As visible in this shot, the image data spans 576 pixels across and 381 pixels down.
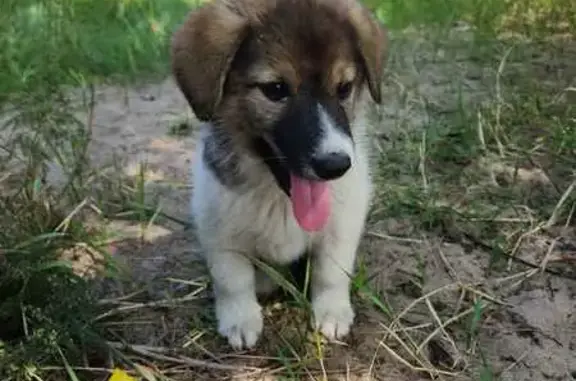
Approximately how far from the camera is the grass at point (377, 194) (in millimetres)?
3602

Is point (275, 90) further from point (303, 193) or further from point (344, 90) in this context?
point (303, 193)

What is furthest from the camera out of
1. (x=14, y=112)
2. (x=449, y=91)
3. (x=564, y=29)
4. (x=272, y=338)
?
(x=564, y=29)

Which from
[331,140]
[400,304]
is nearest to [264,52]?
[331,140]

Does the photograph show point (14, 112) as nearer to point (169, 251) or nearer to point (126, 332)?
point (169, 251)

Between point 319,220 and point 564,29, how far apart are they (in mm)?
3878

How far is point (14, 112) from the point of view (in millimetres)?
5359

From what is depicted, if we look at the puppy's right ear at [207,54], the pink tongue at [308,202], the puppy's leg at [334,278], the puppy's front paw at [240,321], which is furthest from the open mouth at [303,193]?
the puppy's front paw at [240,321]

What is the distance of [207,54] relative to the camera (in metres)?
3.58

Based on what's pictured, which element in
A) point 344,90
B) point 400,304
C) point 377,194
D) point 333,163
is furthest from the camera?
point 377,194

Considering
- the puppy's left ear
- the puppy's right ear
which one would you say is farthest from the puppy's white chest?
the puppy's left ear

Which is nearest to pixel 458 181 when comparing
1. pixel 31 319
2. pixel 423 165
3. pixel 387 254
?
pixel 423 165

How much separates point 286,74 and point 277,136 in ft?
0.69

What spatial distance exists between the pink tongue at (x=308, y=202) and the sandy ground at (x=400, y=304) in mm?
464

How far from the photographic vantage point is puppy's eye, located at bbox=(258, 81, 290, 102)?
11.3 ft
